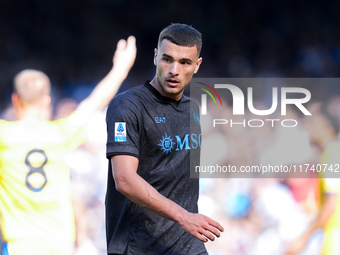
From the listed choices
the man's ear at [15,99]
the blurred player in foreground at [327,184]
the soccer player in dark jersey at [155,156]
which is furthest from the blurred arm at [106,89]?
the soccer player in dark jersey at [155,156]

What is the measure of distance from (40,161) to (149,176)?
8.45 feet

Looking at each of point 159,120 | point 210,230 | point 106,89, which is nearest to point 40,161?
point 106,89

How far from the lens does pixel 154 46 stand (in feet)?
15.8

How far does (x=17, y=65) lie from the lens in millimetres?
4766

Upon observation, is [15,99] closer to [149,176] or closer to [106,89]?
[106,89]

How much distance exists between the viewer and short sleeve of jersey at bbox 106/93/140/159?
7.31 feet

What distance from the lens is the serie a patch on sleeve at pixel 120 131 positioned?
2232 mm

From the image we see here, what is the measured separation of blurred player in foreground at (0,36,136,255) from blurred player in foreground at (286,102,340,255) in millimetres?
1676

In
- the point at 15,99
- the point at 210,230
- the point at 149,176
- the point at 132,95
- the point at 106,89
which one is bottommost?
the point at 210,230

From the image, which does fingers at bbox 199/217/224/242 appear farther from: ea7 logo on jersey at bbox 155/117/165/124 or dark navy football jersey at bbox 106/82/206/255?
ea7 logo on jersey at bbox 155/117/165/124

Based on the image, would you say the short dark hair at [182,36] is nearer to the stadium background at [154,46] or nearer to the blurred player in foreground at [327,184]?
the stadium background at [154,46]

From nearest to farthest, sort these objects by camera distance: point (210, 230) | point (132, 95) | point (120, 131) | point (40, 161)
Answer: point (210, 230) < point (120, 131) < point (132, 95) < point (40, 161)

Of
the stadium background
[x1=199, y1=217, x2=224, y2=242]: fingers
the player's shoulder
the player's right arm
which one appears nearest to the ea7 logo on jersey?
the player's shoulder

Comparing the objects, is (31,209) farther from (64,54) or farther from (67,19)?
(67,19)
